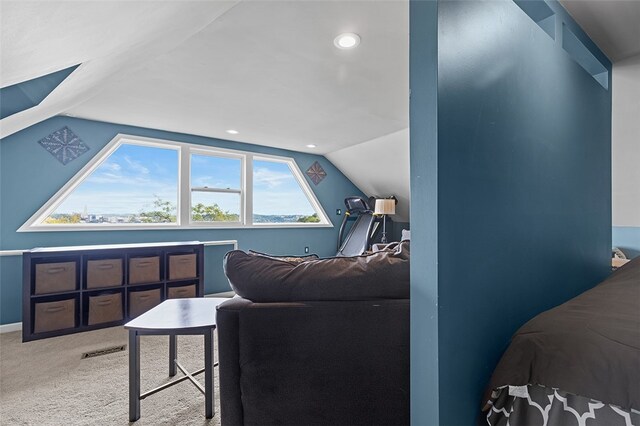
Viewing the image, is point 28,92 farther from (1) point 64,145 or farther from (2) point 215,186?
(2) point 215,186

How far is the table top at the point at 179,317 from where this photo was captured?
5.24 ft

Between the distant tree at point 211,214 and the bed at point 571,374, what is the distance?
13.9 feet

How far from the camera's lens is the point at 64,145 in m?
3.44

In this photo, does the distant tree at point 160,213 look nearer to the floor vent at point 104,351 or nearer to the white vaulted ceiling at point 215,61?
the white vaulted ceiling at point 215,61

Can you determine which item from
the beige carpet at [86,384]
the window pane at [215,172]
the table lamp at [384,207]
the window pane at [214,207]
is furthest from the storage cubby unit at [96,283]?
the table lamp at [384,207]

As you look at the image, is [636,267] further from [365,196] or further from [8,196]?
[8,196]

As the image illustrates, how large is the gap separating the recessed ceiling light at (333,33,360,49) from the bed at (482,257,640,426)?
1934 millimetres

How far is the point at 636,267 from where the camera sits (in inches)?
73.0

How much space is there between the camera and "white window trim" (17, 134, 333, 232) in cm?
339

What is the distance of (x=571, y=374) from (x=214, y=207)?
4512 mm

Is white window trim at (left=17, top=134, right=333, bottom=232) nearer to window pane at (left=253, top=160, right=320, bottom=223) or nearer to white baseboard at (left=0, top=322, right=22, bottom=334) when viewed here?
window pane at (left=253, top=160, right=320, bottom=223)

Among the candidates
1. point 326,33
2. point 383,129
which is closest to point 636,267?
point 326,33

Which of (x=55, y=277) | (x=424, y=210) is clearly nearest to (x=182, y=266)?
(x=55, y=277)

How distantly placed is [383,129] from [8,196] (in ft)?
14.3
